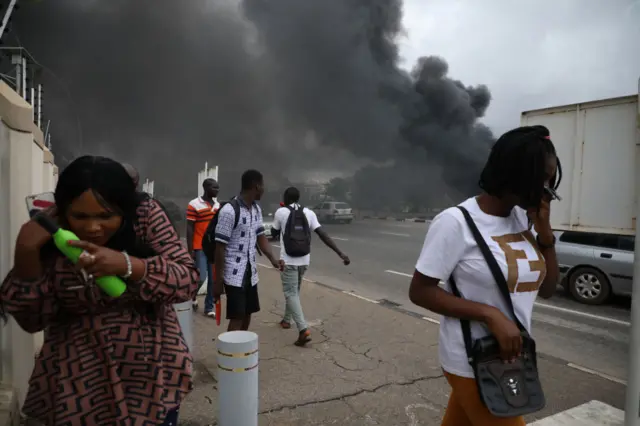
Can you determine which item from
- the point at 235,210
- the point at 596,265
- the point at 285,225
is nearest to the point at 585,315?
the point at 596,265

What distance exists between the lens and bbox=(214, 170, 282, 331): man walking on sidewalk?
350 cm

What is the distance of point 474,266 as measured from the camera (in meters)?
1.52

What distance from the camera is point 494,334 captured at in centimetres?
147

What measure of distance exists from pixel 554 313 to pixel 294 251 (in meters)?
3.99

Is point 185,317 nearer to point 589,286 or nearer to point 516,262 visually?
point 516,262

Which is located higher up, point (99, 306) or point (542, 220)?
point (542, 220)

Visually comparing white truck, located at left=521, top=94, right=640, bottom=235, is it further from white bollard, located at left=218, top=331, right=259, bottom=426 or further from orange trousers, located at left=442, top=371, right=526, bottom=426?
white bollard, located at left=218, top=331, right=259, bottom=426

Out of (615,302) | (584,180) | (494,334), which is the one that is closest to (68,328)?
(494,334)

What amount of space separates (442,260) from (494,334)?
0.28 m

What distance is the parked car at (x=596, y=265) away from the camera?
6602 mm

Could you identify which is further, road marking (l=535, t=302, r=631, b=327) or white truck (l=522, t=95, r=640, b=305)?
road marking (l=535, t=302, r=631, b=327)

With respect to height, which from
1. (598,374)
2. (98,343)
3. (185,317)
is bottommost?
(598,374)

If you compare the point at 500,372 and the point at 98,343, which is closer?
the point at 98,343

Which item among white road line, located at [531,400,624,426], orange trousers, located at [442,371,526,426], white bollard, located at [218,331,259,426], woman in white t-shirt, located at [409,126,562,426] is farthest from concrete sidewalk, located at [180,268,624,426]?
woman in white t-shirt, located at [409,126,562,426]
